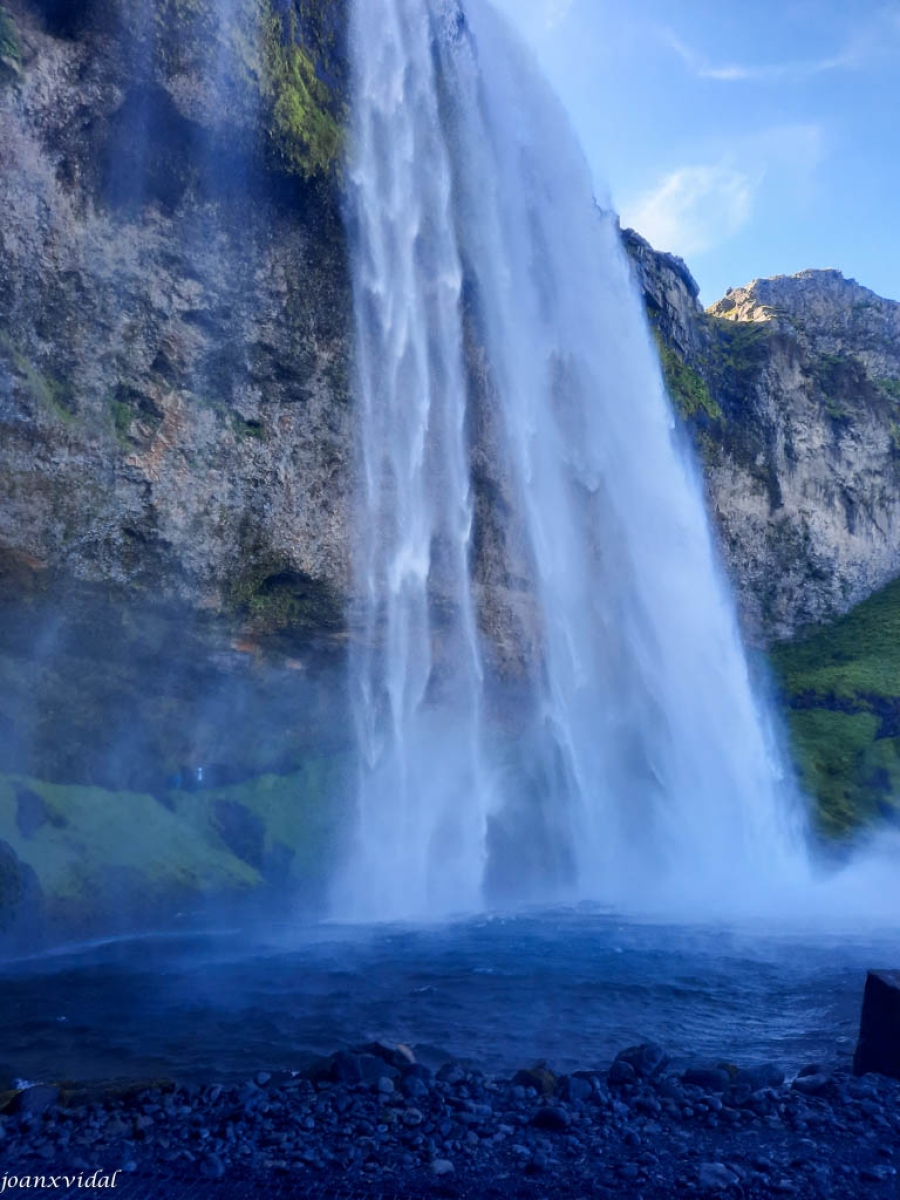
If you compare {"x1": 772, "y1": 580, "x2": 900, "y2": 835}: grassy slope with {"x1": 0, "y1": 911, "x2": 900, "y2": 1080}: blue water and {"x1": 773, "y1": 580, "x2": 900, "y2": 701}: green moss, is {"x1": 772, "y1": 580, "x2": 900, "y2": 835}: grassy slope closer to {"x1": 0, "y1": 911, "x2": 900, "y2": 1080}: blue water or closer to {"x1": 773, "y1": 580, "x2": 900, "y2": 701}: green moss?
{"x1": 773, "y1": 580, "x2": 900, "y2": 701}: green moss

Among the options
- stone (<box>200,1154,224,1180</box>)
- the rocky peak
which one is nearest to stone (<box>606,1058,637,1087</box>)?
stone (<box>200,1154,224,1180</box>)

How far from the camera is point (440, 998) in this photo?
41.7 feet

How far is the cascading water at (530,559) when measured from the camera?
1042 inches

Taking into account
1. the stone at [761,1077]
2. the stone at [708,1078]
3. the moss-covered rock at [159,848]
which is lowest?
the stone at [761,1077]

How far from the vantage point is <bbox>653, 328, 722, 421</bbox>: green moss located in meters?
39.0

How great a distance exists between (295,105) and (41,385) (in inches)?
433

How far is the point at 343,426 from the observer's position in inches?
1034

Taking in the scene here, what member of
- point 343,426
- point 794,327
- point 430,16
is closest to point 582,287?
point 430,16

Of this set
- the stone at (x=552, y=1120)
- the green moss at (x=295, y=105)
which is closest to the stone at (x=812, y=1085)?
the stone at (x=552, y=1120)

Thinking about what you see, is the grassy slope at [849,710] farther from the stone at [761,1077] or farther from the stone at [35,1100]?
the stone at [35,1100]

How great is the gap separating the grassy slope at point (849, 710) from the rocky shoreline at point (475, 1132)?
26150 mm

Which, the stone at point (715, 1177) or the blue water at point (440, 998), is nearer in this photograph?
the stone at point (715, 1177)

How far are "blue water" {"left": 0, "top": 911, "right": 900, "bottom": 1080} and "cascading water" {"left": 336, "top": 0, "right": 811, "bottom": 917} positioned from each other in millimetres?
6758

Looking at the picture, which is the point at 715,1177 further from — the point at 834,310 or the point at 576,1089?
the point at 834,310
